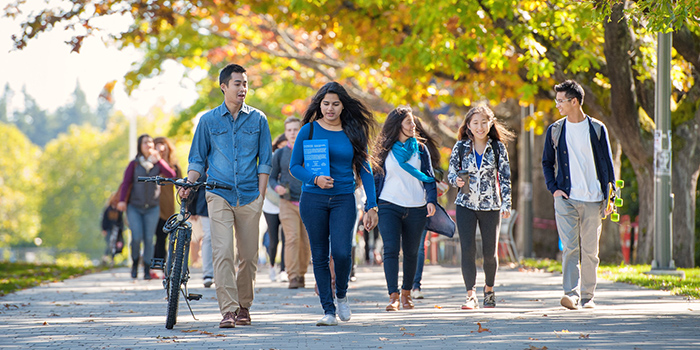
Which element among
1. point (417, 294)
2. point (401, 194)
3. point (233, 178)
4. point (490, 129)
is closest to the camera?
point (233, 178)

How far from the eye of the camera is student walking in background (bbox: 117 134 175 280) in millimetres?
14000

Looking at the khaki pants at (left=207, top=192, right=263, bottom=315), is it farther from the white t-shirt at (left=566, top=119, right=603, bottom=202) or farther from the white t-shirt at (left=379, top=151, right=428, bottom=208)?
the white t-shirt at (left=566, top=119, right=603, bottom=202)

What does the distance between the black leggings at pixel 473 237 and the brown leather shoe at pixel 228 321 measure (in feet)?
8.23

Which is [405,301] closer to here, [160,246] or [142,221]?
[160,246]

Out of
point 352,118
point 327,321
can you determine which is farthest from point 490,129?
point 327,321

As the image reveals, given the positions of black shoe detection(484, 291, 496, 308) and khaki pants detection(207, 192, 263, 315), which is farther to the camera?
black shoe detection(484, 291, 496, 308)

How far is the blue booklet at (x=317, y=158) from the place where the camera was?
7.52 metres

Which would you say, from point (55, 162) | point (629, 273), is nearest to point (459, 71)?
point (629, 273)

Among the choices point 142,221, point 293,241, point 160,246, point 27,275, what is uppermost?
point 142,221

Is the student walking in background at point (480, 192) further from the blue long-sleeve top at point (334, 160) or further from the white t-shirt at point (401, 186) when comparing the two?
the blue long-sleeve top at point (334, 160)

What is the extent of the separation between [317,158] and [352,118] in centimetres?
51

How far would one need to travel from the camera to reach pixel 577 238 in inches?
343

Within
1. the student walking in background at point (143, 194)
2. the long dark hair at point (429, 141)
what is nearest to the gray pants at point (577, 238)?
the long dark hair at point (429, 141)

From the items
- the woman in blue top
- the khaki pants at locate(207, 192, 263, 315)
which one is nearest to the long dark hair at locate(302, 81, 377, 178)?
the woman in blue top
